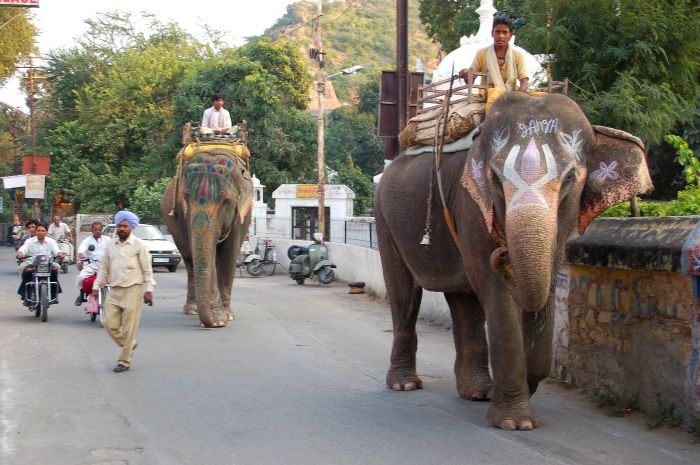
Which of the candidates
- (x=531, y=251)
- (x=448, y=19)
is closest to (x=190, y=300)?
(x=531, y=251)

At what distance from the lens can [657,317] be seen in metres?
7.26

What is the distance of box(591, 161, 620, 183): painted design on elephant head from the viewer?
21.6 ft

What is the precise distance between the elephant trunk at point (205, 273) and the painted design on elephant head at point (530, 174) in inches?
315

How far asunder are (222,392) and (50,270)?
7.66 meters

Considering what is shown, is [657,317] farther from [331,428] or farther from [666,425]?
[331,428]

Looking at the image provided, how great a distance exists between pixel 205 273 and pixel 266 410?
589cm

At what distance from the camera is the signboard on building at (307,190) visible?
34250 millimetres

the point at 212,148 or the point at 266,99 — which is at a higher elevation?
the point at 266,99

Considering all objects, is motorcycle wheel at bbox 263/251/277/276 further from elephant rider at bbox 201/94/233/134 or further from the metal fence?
elephant rider at bbox 201/94/233/134

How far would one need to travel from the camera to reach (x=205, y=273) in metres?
13.6

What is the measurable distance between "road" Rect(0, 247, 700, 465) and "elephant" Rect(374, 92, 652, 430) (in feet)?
1.65

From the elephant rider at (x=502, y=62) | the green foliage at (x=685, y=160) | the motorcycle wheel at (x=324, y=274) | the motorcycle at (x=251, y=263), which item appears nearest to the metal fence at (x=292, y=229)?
the motorcycle at (x=251, y=263)

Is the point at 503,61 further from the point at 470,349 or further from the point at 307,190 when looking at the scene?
the point at 307,190

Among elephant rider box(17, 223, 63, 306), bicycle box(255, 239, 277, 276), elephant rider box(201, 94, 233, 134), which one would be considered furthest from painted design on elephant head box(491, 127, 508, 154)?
bicycle box(255, 239, 277, 276)
